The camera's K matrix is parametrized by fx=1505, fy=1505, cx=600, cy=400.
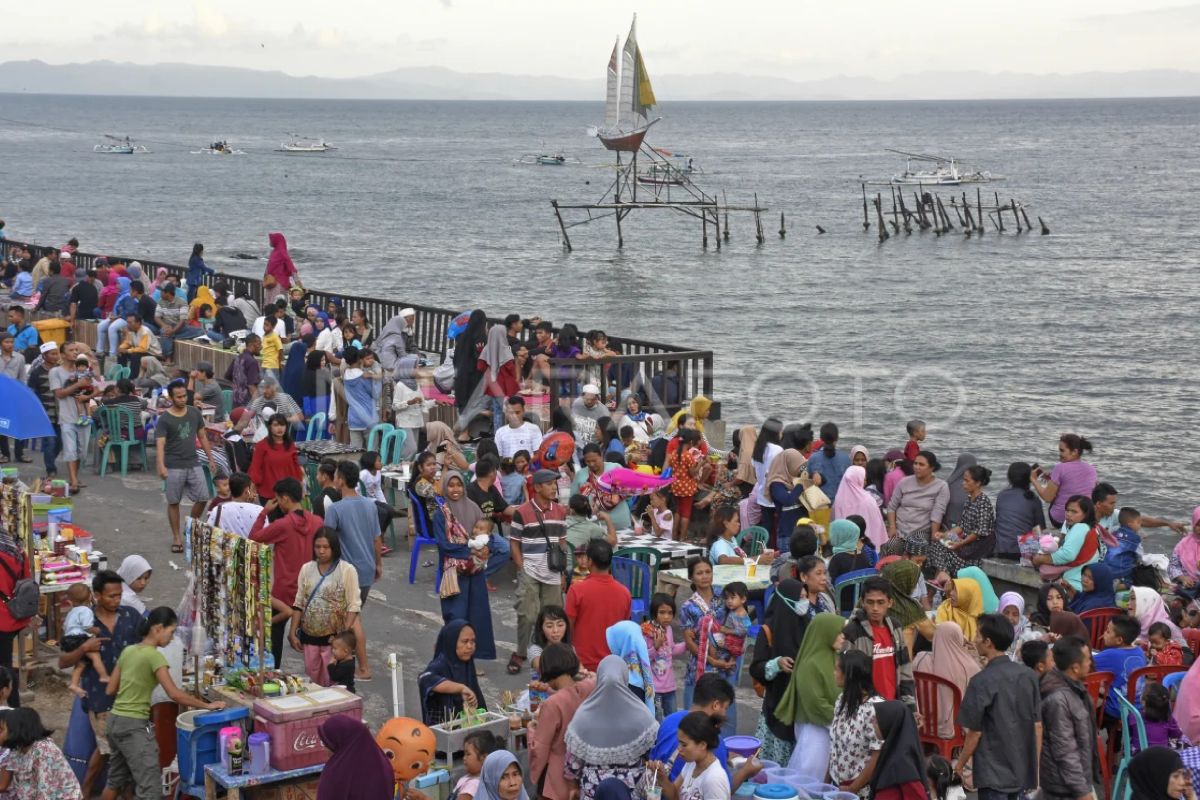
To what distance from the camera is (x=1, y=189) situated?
371 ft

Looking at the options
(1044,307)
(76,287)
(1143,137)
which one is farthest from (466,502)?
(1143,137)

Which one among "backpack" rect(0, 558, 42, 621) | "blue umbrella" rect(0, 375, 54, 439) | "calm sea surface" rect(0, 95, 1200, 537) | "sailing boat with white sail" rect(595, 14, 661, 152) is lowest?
"calm sea surface" rect(0, 95, 1200, 537)

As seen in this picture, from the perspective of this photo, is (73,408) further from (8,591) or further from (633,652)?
(633,652)

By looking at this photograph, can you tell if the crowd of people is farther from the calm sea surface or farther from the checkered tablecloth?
the calm sea surface

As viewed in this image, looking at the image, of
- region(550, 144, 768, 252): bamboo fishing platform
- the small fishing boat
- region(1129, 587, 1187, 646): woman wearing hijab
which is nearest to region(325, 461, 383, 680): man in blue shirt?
region(1129, 587, 1187, 646): woman wearing hijab

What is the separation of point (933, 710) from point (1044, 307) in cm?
4650

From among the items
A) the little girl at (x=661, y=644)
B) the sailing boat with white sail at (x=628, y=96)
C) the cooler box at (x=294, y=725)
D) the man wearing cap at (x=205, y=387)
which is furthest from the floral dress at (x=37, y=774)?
the sailing boat with white sail at (x=628, y=96)

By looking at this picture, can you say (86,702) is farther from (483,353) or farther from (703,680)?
(483,353)

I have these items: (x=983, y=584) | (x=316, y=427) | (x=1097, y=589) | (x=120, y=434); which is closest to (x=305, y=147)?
(x=120, y=434)

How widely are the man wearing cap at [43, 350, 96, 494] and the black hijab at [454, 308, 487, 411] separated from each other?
3.97 metres

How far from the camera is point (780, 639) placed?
8.91m

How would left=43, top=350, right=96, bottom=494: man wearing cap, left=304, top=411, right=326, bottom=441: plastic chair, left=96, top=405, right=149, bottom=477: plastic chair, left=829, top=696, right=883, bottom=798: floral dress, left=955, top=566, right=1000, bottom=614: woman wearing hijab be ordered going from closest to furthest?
left=829, top=696, right=883, bottom=798: floral dress, left=955, top=566, right=1000, bottom=614: woman wearing hijab, left=43, top=350, right=96, bottom=494: man wearing cap, left=304, top=411, right=326, bottom=441: plastic chair, left=96, top=405, right=149, bottom=477: plastic chair

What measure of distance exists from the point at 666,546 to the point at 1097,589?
11.4ft

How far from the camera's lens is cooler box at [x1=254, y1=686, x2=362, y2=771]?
823 cm
